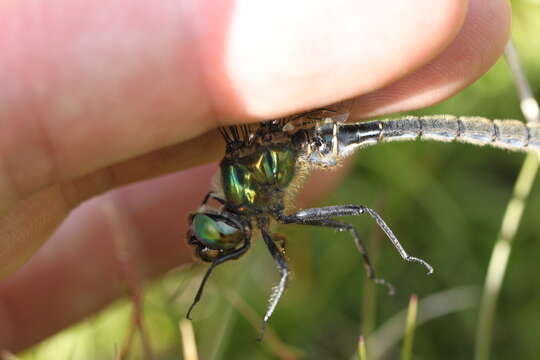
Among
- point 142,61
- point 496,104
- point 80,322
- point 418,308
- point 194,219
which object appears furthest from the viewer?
point 496,104

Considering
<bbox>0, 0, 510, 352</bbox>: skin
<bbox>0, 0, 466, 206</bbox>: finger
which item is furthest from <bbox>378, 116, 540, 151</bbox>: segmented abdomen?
<bbox>0, 0, 466, 206</bbox>: finger

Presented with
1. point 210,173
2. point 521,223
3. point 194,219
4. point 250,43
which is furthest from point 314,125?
point 521,223

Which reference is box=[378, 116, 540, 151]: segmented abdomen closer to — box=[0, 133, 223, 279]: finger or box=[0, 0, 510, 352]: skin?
box=[0, 0, 510, 352]: skin

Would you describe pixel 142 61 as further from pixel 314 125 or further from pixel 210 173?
pixel 210 173

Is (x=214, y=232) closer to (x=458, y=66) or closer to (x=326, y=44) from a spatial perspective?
(x=326, y=44)

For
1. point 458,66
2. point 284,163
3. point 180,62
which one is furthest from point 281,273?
point 458,66

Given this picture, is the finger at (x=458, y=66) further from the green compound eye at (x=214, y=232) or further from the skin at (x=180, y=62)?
the green compound eye at (x=214, y=232)

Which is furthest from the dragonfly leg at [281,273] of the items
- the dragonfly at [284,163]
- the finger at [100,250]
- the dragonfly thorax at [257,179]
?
the finger at [100,250]
